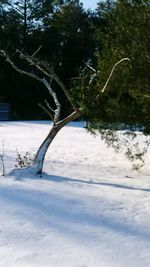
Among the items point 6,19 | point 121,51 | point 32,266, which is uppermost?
point 6,19

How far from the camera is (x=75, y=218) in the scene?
571 centimetres

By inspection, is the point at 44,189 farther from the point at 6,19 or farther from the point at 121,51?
the point at 6,19

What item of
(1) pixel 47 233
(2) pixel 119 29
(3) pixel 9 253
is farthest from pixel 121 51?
(3) pixel 9 253

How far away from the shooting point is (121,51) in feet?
27.1

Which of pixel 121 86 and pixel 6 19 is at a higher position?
pixel 6 19

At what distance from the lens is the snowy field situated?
434 cm

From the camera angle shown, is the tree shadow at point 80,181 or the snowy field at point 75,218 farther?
the tree shadow at point 80,181

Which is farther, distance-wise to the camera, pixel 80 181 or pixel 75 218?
pixel 80 181

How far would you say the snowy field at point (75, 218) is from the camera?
14.2 feet

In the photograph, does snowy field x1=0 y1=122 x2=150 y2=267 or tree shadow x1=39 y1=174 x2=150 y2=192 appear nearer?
snowy field x1=0 y1=122 x2=150 y2=267

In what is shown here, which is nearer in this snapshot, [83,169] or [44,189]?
[44,189]

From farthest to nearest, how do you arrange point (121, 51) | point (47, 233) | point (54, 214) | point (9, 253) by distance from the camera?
point (121, 51), point (54, 214), point (47, 233), point (9, 253)

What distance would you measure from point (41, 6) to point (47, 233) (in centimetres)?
3499

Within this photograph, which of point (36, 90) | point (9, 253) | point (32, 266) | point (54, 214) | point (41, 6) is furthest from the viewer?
point (41, 6)
